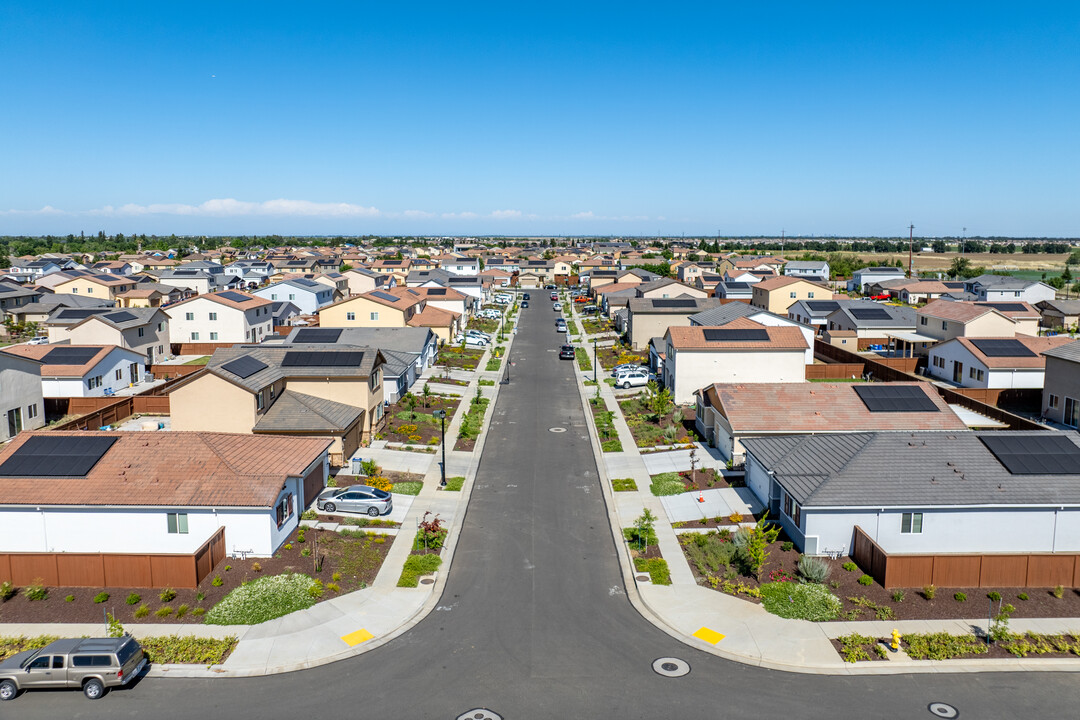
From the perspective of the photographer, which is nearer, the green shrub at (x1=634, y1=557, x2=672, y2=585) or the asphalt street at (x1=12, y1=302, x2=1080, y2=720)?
the asphalt street at (x1=12, y1=302, x2=1080, y2=720)

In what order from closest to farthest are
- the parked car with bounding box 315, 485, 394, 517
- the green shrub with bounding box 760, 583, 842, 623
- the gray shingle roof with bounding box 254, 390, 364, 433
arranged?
the green shrub with bounding box 760, 583, 842, 623, the parked car with bounding box 315, 485, 394, 517, the gray shingle roof with bounding box 254, 390, 364, 433

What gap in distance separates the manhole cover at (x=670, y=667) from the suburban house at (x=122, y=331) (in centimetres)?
5579

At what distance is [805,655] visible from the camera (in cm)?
2127

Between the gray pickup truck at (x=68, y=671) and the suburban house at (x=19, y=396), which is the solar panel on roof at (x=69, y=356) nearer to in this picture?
the suburban house at (x=19, y=396)

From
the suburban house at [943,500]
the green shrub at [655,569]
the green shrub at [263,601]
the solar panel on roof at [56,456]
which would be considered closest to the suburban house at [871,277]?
the suburban house at [943,500]

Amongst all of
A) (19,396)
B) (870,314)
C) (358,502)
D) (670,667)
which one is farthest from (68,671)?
(870,314)

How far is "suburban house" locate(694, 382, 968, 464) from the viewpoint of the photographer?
3741 cm

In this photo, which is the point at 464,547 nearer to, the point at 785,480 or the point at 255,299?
the point at 785,480

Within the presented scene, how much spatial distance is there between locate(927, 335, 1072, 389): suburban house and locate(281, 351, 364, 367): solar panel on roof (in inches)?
1797

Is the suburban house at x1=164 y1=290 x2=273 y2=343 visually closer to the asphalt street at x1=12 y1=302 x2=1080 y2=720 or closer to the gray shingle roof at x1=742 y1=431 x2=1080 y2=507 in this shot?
the asphalt street at x1=12 y1=302 x2=1080 y2=720

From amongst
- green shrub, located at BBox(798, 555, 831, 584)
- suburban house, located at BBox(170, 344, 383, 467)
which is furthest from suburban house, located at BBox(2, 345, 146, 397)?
green shrub, located at BBox(798, 555, 831, 584)

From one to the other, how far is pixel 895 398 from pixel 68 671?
38038mm

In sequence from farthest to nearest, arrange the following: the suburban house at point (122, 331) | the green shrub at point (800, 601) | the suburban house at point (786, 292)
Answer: the suburban house at point (786, 292) < the suburban house at point (122, 331) < the green shrub at point (800, 601)

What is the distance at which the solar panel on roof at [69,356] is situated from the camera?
5397 centimetres
